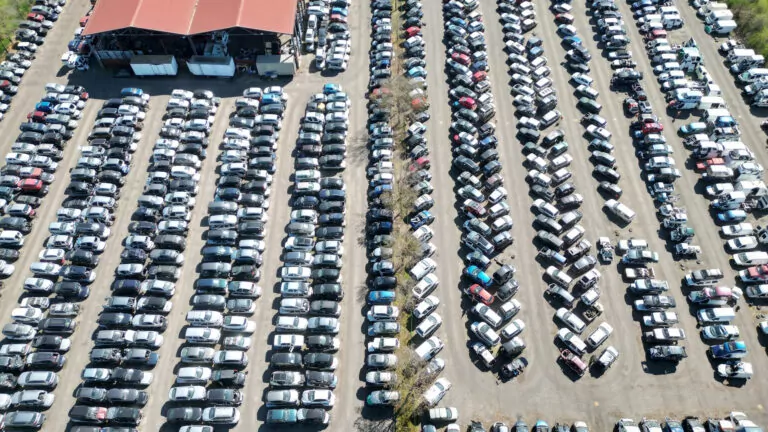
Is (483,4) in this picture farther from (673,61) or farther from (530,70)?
(673,61)

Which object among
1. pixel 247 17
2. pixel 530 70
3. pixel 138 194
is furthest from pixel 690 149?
pixel 138 194

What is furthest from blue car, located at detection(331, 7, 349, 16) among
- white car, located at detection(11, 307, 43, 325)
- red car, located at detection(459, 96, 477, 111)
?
white car, located at detection(11, 307, 43, 325)

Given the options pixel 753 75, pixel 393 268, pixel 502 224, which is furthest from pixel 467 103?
pixel 753 75

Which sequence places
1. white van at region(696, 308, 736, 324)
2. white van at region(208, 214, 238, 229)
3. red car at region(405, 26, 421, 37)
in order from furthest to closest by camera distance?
red car at region(405, 26, 421, 37), white van at region(208, 214, 238, 229), white van at region(696, 308, 736, 324)

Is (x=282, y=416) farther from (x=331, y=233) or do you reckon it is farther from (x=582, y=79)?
(x=582, y=79)

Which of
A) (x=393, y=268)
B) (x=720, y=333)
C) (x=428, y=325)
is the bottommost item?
(x=720, y=333)

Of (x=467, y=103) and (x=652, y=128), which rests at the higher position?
(x=467, y=103)

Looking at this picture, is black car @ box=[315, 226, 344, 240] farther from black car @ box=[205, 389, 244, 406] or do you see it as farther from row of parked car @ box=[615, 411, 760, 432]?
row of parked car @ box=[615, 411, 760, 432]

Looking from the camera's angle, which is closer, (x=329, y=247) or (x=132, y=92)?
(x=329, y=247)
